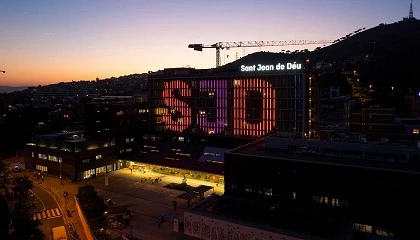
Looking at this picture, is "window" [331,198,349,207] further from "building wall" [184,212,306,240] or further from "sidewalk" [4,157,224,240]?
"sidewalk" [4,157,224,240]

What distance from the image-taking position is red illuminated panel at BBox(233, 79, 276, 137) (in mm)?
109312

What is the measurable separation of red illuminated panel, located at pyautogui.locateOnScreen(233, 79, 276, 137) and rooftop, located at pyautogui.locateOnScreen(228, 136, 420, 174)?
128 ft

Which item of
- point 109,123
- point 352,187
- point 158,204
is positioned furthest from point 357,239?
point 109,123

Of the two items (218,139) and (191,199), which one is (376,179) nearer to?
(191,199)

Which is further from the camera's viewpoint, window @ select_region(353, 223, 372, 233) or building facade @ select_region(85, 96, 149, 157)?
building facade @ select_region(85, 96, 149, 157)

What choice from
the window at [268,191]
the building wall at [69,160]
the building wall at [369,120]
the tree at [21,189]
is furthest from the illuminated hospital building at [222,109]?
the building wall at [369,120]

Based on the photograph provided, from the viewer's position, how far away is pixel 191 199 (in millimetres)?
76875

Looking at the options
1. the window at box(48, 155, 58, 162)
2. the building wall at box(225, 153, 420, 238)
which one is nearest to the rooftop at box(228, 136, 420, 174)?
the building wall at box(225, 153, 420, 238)

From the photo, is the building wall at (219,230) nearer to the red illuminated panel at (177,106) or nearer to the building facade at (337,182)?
the building facade at (337,182)

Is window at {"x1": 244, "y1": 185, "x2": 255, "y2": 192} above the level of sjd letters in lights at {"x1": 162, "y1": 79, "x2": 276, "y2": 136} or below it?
below

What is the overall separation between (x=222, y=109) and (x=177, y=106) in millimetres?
20795

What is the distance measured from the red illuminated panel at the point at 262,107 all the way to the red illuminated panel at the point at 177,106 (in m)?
20.8

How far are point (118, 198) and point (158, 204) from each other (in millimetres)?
11886

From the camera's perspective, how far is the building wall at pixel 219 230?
46.5 meters
